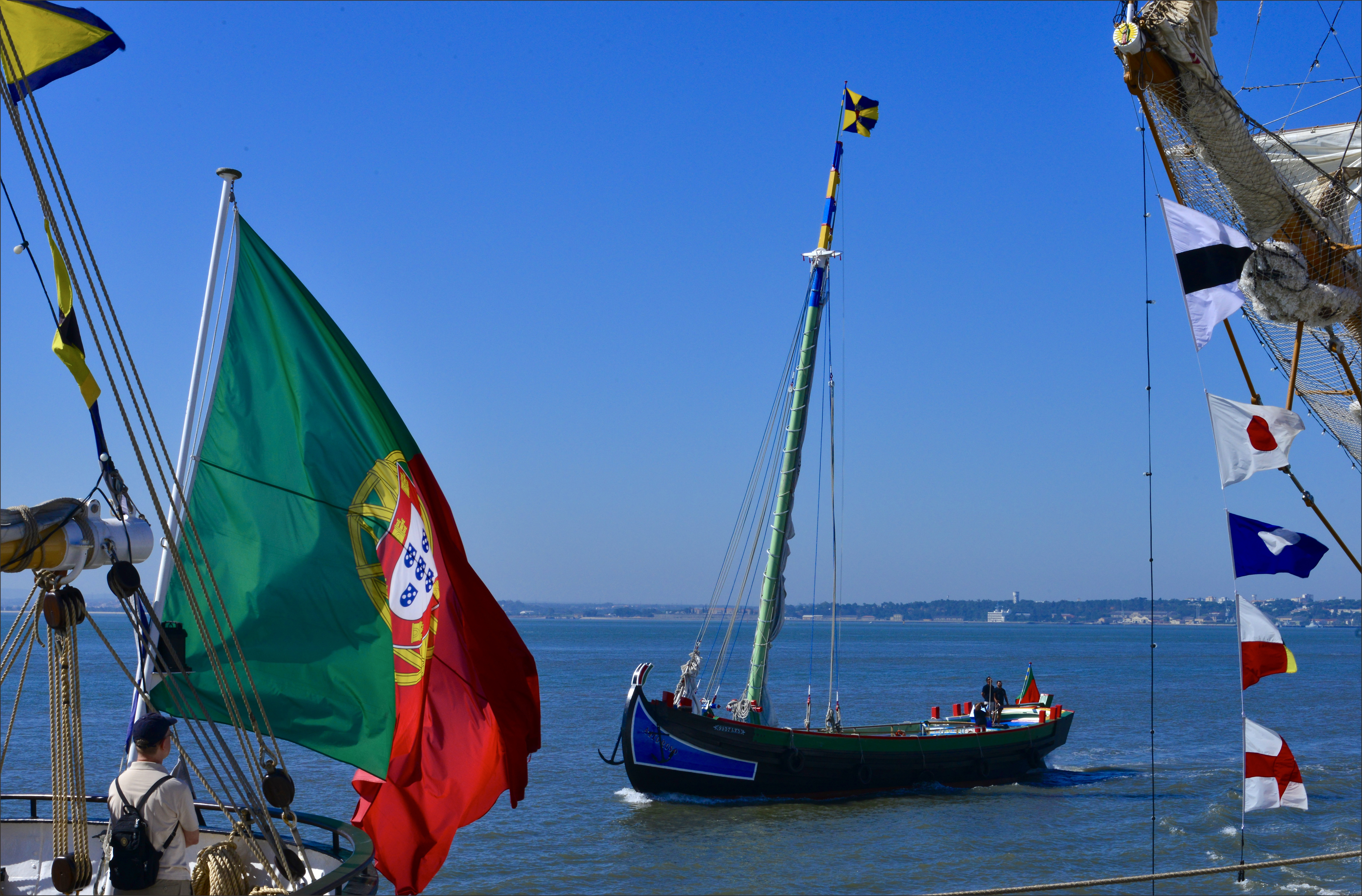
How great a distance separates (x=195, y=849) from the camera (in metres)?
7.00

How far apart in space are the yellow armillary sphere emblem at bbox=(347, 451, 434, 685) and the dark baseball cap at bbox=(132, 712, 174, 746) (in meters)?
2.16

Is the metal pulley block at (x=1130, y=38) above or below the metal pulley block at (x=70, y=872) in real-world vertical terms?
above

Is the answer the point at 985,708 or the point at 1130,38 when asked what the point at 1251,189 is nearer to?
the point at 1130,38

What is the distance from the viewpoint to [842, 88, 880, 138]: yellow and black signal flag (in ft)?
89.4

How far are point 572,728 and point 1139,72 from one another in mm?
38454

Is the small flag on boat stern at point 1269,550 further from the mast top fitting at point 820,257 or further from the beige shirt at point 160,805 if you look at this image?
the mast top fitting at point 820,257

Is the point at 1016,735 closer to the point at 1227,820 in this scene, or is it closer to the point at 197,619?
the point at 1227,820

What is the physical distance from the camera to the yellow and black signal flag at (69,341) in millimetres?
6188

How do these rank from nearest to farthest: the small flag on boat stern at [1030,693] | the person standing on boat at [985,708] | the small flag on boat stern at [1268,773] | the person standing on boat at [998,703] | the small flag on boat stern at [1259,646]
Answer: the small flag on boat stern at [1268,773] → the small flag on boat stern at [1259,646] → the person standing on boat at [985,708] → the person standing on boat at [998,703] → the small flag on boat stern at [1030,693]

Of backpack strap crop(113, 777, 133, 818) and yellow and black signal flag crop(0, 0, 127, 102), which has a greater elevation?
yellow and black signal flag crop(0, 0, 127, 102)

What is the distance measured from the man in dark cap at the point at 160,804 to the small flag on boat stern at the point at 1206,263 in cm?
816

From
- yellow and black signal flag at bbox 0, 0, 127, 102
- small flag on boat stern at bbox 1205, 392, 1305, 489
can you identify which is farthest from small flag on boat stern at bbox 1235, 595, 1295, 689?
yellow and black signal flag at bbox 0, 0, 127, 102

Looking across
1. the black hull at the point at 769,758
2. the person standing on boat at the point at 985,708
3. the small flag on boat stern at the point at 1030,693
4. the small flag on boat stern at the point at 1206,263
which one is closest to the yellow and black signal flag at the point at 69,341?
the small flag on boat stern at the point at 1206,263

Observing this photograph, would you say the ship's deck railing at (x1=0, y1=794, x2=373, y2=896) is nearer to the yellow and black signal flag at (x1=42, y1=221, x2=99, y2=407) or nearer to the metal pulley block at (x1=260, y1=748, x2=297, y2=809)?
the metal pulley block at (x1=260, y1=748, x2=297, y2=809)
